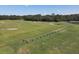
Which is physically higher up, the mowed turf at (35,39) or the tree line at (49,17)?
the tree line at (49,17)

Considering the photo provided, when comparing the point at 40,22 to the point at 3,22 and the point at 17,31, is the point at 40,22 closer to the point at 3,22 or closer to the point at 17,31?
the point at 17,31

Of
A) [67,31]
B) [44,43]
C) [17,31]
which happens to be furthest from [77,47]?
[17,31]

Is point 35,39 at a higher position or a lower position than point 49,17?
lower

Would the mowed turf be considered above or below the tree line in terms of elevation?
below
